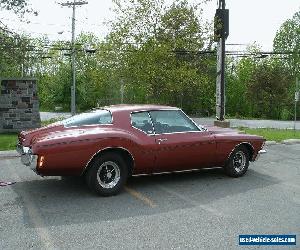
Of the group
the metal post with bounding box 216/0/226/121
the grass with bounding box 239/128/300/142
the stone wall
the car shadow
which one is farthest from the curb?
the metal post with bounding box 216/0/226/121

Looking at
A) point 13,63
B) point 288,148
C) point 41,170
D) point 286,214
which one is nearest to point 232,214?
point 286,214

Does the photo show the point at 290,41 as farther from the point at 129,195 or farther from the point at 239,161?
the point at 129,195

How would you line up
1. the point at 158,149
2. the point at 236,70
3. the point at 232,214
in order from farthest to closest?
the point at 236,70
the point at 158,149
the point at 232,214

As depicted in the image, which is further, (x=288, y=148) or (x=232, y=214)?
(x=288, y=148)

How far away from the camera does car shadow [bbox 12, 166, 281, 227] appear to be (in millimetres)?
5562

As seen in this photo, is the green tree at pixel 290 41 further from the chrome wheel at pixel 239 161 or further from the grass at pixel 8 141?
the chrome wheel at pixel 239 161

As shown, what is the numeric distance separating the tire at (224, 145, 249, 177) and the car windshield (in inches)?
94.1

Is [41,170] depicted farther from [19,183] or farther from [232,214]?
[232,214]

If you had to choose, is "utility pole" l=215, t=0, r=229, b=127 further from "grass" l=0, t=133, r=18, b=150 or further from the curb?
the curb

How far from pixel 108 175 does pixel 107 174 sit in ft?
0.08

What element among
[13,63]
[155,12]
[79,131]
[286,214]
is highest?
[155,12]

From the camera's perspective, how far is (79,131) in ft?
21.1

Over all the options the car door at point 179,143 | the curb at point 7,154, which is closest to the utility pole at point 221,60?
the curb at point 7,154

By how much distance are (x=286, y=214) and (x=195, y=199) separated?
1324 mm
